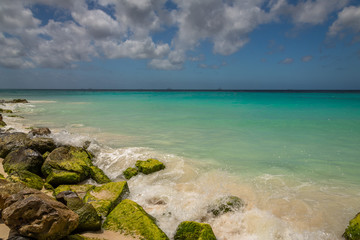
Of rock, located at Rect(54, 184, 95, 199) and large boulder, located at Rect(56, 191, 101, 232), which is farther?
rock, located at Rect(54, 184, 95, 199)

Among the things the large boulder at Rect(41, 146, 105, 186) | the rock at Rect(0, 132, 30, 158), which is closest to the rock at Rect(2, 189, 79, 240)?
the large boulder at Rect(41, 146, 105, 186)

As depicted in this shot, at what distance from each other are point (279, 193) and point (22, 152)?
714cm

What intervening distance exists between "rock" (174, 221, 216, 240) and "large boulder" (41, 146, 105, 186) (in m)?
3.23

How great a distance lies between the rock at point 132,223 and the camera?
3.52 meters

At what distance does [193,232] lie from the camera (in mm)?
3494

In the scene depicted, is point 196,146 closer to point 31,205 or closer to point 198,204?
point 198,204

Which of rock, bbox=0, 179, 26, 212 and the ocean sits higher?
rock, bbox=0, 179, 26, 212

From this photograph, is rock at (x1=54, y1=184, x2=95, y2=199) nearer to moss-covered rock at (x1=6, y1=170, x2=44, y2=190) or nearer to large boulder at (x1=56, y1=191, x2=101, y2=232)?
moss-covered rock at (x1=6, y1=170, x2=44, y2=190)

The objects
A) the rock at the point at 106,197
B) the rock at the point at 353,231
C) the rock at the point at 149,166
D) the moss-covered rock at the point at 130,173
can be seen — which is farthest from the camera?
the rock at the point at 149,166

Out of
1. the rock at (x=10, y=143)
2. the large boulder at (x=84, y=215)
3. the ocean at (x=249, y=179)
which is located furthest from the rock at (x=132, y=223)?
the rock at (x=10, y=143)

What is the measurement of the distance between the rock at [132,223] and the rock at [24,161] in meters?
3.40

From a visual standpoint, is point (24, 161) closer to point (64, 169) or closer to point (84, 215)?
point (64, 169)

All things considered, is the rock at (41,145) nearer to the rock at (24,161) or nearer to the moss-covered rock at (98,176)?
the rock at (24,161)

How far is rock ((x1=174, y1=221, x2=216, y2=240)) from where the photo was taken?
3.44 meters
